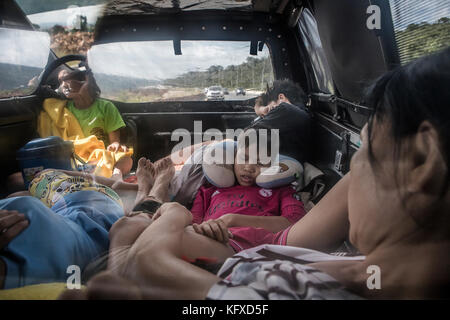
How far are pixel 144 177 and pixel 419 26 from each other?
39.3 inches

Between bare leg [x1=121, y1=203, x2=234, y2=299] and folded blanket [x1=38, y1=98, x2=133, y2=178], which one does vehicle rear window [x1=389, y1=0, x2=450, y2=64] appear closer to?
bare leg [x1=121, y1=203, x2=234, y2=299]

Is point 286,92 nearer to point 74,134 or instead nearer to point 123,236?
point 74,134

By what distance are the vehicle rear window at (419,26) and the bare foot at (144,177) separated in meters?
0.87

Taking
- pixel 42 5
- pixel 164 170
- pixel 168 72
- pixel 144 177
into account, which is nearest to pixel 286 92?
pixel 168 72

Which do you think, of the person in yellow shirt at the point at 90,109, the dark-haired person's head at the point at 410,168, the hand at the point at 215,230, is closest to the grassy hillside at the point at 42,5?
the person in yellow shirt at the point at 90,109

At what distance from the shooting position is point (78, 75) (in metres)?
1.35

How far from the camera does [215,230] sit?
2.78ft

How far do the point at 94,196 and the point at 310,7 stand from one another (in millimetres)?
1535

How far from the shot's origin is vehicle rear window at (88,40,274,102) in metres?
1.46

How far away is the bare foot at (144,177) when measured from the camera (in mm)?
992

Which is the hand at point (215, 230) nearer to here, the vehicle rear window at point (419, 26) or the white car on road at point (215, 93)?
the vehicle rear window at point (419, 26)
